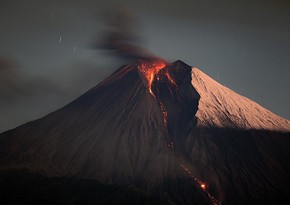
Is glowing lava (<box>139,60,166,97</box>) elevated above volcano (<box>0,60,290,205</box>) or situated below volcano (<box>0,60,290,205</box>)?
above

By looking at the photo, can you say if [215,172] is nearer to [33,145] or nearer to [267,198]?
[267,198]

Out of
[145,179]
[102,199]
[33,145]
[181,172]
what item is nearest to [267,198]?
[181,172]

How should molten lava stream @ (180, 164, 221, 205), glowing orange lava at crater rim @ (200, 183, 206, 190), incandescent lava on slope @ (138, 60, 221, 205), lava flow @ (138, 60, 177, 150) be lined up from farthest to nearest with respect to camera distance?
lava flow @ (138, 60, 177, 150), incandescent lava on slope @ (138, 60, 221, 205), glowing orange lava at crater rim @ (200, 183, 206, 190), molten lava stream @ (180, 164, 221, 205)

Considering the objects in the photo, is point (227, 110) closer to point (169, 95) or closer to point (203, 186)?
point (169, 95)

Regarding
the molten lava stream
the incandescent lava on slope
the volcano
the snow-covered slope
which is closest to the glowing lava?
the incandescent lava on slope

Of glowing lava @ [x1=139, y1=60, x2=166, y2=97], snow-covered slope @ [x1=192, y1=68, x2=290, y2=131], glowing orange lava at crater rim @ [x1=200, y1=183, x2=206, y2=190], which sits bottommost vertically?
glowing orange lava at crater rim @ [x1=200, y1=183, x2=206, y2=190]

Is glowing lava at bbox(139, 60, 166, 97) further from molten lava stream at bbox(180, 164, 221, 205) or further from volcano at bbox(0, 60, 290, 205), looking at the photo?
molten lava stream at bbox(180, 164, 221, 205)

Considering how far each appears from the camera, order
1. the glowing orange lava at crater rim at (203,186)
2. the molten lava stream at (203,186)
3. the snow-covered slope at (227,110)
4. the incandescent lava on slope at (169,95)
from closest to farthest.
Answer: the molten lava stream at (203,186) → the glowing orange lava at crater rim at (203,186) → the incandescent lava on slope at (169,95) → the snow-covered slope at (227,110)

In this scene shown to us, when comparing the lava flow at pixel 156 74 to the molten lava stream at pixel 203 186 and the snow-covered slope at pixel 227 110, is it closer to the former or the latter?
the snow-covered slope at pixel 227 110

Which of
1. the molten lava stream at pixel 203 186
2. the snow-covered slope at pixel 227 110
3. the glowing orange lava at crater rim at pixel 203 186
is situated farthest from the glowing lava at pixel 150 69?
the glowing orange lava at crater rim at pixel 203 186
